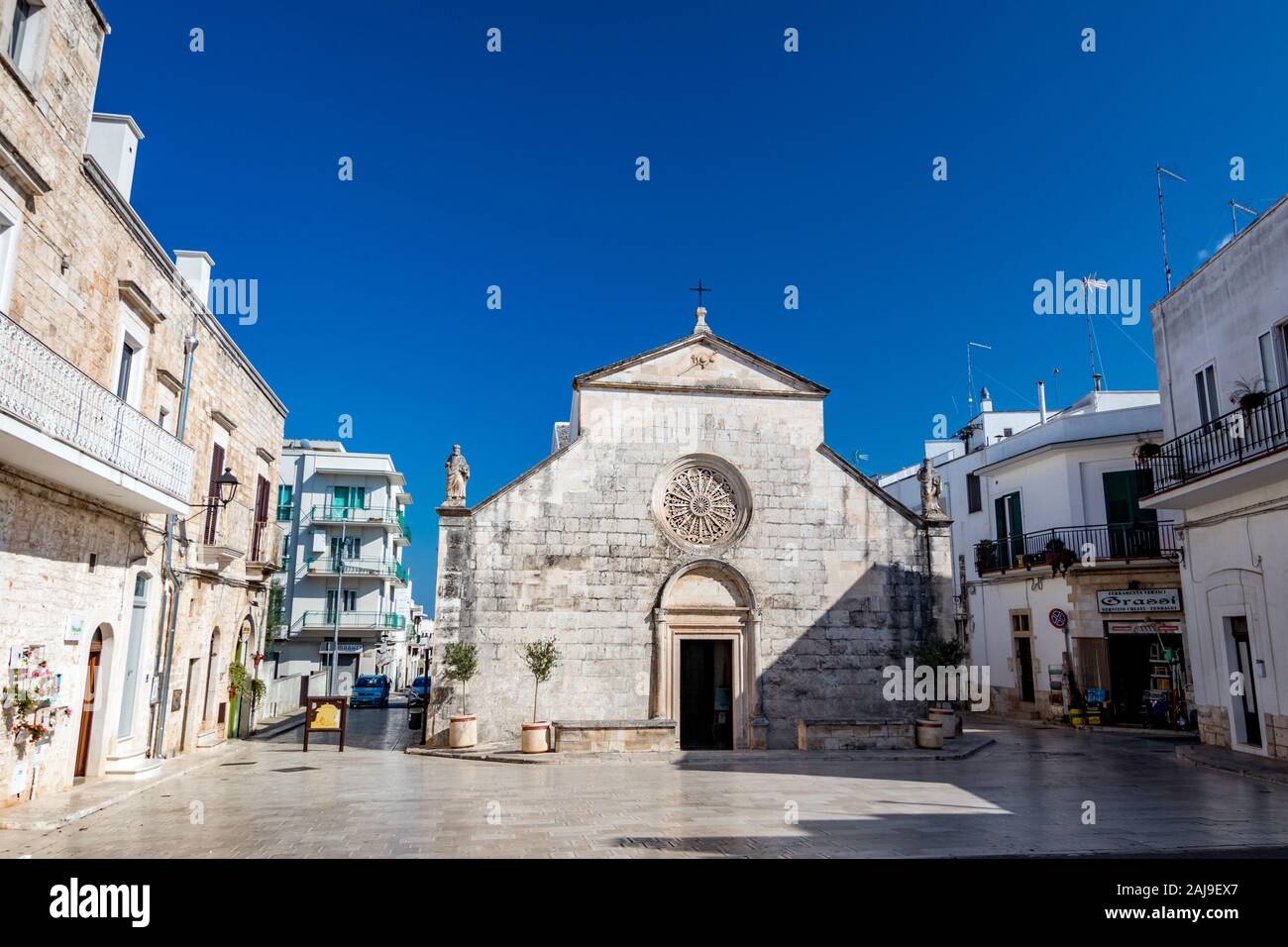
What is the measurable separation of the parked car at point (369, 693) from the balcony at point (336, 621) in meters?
6.88

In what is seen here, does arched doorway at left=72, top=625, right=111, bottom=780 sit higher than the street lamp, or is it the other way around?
the street lamp

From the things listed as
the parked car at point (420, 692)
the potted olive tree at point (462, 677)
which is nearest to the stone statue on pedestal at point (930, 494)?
the potted olive tree at point (462, 677)

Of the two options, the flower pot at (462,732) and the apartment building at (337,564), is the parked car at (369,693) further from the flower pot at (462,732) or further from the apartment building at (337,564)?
the flower pot at (462,732)

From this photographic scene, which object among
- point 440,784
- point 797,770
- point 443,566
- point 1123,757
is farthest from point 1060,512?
point 440,784

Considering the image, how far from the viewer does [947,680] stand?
58.0 feet

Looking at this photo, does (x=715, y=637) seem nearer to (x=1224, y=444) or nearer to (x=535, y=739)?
(x=535, y=739)

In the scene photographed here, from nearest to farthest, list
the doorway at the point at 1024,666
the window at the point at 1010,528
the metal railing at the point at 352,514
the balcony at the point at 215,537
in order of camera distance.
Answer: the balcony at the point at 215,537, the doorway at the point at 1024,666, the window at the point at 1010,528, the metal railing at the point at 352,514

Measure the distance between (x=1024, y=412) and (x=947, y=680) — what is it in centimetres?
1854

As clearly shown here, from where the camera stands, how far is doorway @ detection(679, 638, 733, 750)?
18.6m

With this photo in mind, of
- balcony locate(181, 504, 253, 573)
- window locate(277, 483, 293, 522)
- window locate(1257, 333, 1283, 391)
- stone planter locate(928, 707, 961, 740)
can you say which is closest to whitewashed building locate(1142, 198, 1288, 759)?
window locate(1257, 333, 1283, 391)

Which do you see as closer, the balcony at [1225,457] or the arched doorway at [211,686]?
the balcony at [1225,457]

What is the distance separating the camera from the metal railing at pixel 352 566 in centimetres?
3912

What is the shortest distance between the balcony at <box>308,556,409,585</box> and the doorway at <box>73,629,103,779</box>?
90.6 ft

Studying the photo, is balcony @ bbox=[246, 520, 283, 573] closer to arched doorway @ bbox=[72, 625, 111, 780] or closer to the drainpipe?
the drainpipe
